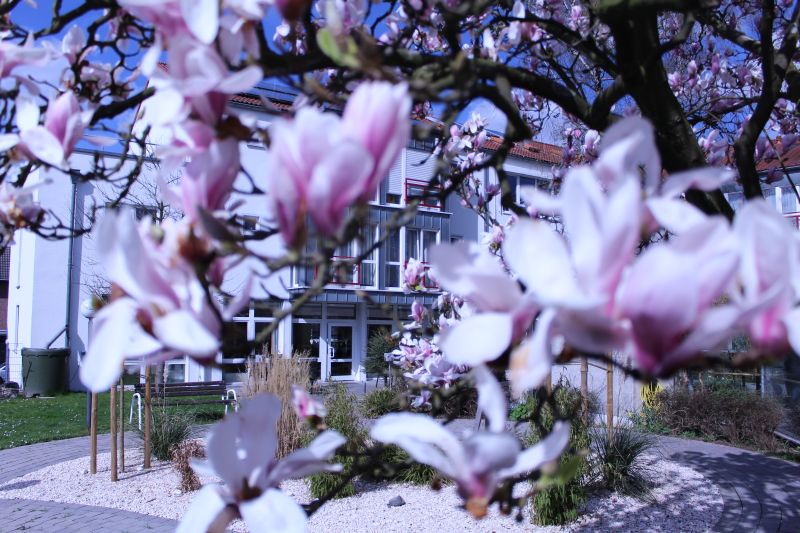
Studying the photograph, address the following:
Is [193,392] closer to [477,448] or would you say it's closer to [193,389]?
A: [193,389]

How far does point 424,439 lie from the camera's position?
0.57m

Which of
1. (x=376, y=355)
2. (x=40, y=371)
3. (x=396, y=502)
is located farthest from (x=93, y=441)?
(x=40, y=371)

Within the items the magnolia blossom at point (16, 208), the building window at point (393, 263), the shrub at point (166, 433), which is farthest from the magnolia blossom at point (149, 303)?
the building window at point (393, 263)

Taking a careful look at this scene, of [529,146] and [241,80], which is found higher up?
[529,146]

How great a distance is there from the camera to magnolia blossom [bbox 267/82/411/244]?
543 millimetres

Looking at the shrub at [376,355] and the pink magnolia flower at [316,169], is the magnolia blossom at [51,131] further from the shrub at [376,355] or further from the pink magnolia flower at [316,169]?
the shrub at [376,355]

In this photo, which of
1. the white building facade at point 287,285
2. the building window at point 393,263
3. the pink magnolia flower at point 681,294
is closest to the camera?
the pink magnolia flower at point 681,294

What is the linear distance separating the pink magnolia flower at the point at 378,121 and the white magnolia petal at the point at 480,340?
17cm

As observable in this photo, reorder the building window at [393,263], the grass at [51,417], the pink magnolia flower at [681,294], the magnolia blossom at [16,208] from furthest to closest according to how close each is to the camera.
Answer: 1. the building window at [393,263]
2. the grass at [51,417]
3. the magnolia blossom at [16,208]
4. the pink magnolia flower at [681,294]

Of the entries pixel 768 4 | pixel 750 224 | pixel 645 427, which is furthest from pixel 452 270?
pixel 645 427

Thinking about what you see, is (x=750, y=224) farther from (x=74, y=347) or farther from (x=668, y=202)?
(x=74, y=347)

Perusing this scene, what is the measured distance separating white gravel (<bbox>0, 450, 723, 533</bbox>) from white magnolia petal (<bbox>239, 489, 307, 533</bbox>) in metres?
4.10

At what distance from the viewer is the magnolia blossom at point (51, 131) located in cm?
99

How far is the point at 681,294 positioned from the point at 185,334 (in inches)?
16.1
